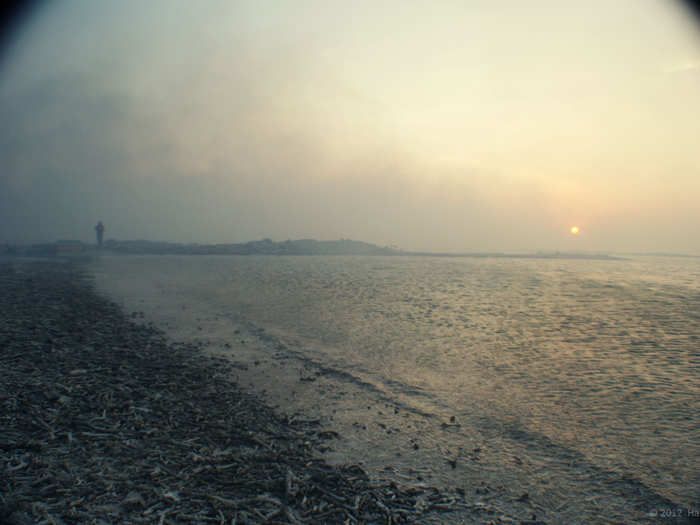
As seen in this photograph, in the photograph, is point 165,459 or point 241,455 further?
point 241,455

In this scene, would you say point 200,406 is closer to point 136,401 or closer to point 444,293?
point 136,401

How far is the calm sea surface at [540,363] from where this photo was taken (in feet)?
23.9

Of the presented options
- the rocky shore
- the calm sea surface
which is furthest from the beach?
the calm sea surface

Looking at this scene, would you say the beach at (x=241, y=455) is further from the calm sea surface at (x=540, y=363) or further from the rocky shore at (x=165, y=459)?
the calm sea surface at (x=540, y=363)

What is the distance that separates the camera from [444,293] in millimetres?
31062

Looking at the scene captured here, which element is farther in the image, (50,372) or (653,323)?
(653,323)

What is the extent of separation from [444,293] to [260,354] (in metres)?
20.8

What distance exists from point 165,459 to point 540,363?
1108 centimetres

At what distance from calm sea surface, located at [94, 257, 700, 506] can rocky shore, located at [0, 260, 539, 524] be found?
307cm

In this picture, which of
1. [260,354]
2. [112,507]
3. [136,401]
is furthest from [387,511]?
[260,354]

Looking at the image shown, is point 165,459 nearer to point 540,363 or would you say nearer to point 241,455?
point 241,455

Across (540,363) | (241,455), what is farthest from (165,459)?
(540,363)

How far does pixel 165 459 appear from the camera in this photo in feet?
19.9

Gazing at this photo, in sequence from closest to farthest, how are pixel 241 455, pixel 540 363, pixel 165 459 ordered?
1. pixel 165 459
2. pixel 241 455
3. pixel 540 363
